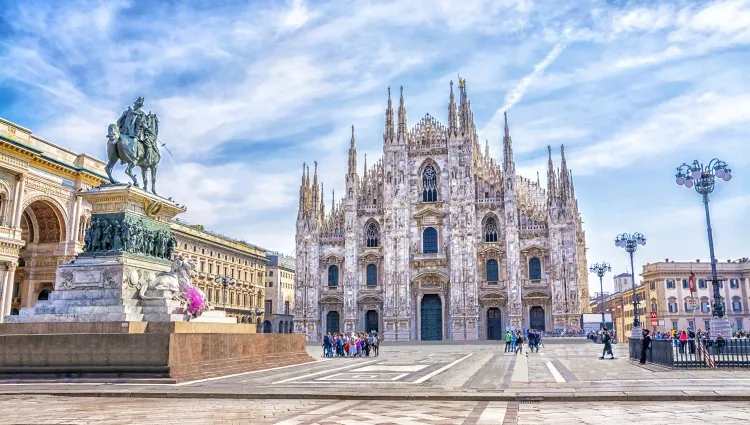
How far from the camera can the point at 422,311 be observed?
169ft

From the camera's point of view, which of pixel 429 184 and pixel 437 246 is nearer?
pixel 437 246

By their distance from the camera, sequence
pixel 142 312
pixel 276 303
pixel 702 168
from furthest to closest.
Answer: pixel 276 303 → pixel 702 168 → pixel 142 312

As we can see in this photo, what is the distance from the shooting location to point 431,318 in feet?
169

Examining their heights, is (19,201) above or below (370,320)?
above

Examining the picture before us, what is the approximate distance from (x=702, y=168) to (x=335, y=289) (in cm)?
3600

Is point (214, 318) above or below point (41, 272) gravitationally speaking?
below

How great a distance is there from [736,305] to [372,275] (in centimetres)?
4615

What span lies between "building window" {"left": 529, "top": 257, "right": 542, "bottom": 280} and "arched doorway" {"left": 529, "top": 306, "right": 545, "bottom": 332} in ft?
8.08

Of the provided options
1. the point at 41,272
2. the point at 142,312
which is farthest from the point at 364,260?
the point at 142,312

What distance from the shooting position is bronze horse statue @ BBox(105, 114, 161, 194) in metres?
16.1

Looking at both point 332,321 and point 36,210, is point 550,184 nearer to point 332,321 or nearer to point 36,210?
point 332,321

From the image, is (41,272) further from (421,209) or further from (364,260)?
(421,209)

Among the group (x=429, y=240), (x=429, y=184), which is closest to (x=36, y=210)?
(x=429, y=240)

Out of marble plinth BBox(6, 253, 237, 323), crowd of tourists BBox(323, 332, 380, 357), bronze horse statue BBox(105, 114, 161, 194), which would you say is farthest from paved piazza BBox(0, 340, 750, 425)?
crowd of tourists BBox(323, 332, 380, 357)
